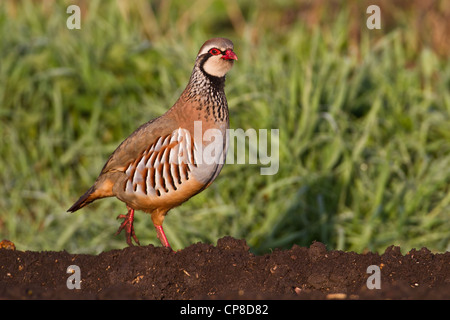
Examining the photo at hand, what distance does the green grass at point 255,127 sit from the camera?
19.2 ft

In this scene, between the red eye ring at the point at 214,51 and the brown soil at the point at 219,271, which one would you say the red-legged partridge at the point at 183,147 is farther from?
the brown soil at the point at 219,271

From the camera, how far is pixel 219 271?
3.50m

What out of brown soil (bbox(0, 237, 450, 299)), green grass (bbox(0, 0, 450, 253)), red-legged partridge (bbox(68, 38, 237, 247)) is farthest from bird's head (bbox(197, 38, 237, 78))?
green grass (bbox(0, 0, 450, 253))

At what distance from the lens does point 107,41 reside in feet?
25.0

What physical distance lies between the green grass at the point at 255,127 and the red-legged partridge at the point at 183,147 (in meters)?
1.62

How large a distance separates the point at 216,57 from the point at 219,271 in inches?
46.3

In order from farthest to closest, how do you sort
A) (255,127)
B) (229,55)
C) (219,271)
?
(255,127), (229,55), (219,271)

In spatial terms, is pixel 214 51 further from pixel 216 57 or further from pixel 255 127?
pixel 255 127

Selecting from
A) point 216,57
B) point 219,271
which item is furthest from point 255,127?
point 219,271

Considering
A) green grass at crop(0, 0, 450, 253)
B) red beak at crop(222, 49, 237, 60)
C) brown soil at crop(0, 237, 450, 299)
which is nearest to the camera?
brown soil at crop(0, 237, 450, 299)

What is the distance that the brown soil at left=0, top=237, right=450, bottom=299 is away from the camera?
3.35 metres

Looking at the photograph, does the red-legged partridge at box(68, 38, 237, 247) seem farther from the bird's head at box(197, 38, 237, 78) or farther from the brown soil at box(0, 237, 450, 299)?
the brown soil at box(0, 237, 450, 299)

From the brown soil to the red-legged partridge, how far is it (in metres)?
0.41
